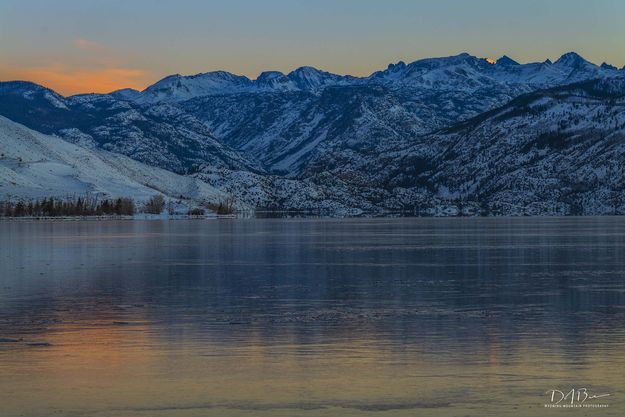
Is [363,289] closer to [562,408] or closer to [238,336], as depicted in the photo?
[238,336]

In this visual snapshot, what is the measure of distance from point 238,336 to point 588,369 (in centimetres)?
1606

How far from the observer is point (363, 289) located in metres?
68.1

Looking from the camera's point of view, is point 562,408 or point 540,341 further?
point 540,341

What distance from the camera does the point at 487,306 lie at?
5569cm

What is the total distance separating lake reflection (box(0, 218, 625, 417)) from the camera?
30.9 meters

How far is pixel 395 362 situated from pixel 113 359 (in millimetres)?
11020

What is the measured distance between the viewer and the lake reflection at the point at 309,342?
30938 millimetres

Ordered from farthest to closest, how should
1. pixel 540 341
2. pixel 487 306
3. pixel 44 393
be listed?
pixel 487 306 < pixel 540 341 < pixel 44 393

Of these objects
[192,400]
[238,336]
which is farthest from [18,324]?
[192,400]

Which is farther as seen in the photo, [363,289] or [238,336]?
[363,289]

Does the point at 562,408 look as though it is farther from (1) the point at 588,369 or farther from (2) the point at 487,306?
(2) the point at 487,306

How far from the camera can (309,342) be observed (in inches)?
1662

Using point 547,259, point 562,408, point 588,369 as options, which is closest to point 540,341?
point 588,369

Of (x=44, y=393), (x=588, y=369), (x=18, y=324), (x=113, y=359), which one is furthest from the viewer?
(x=18, y=324)
